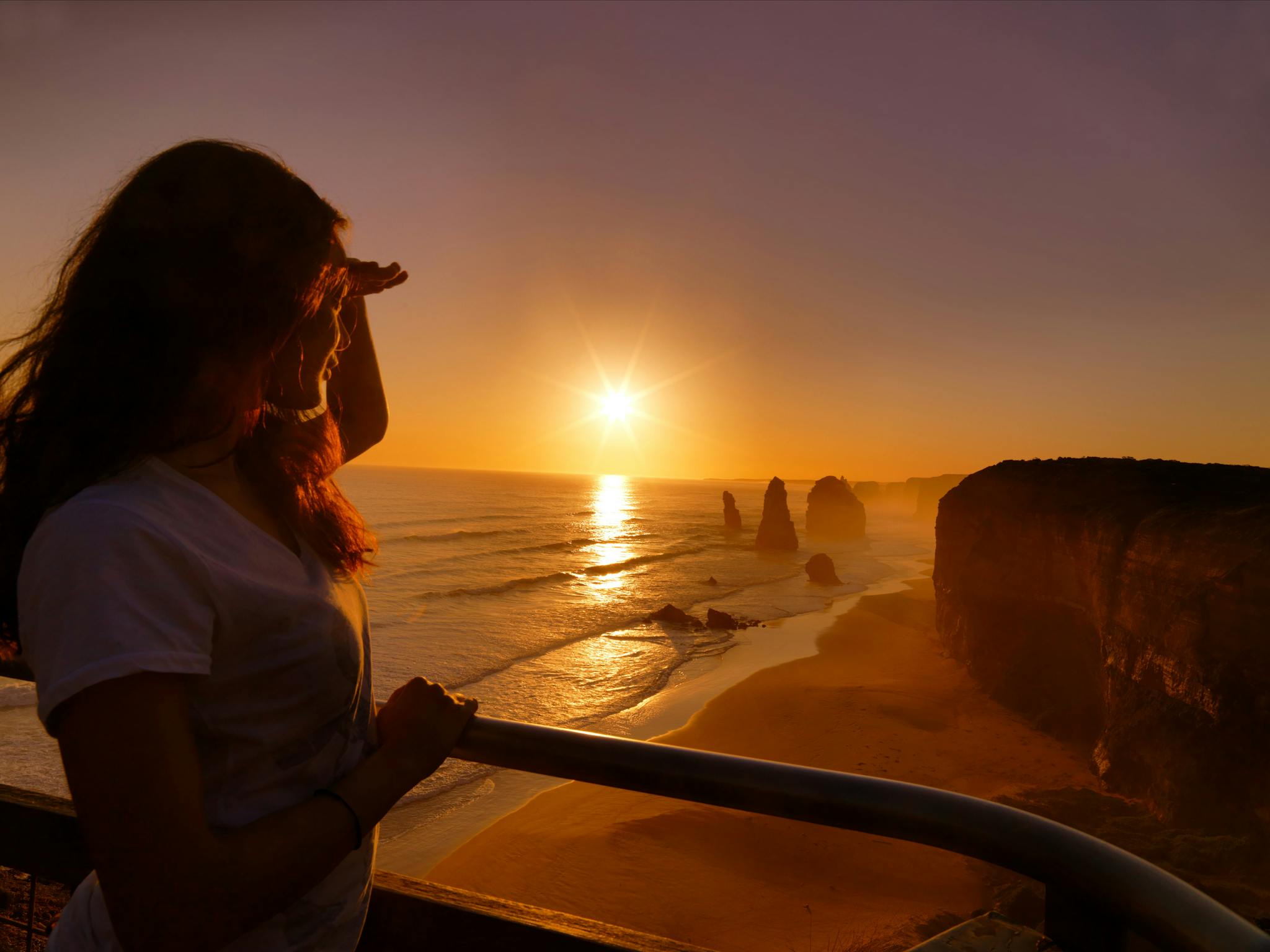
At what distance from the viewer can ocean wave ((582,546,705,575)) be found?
4088 centimetres

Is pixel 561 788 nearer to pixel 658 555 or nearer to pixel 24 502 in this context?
pixel 24 502

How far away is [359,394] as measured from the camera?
1683mm

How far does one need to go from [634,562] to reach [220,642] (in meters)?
46.0

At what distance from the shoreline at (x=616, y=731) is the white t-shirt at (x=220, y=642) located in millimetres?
1853

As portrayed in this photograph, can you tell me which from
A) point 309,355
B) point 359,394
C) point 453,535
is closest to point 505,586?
point 453,535

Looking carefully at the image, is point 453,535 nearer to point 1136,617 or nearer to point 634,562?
point 634,562

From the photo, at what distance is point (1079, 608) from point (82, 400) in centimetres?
1837

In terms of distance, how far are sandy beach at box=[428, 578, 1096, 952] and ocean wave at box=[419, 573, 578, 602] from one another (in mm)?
16054

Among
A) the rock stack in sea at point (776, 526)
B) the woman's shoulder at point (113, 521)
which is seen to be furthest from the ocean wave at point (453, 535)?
the woman's shoulder at point (113, 521)

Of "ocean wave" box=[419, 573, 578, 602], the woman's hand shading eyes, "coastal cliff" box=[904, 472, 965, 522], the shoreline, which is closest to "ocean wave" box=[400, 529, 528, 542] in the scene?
"ocean wave" box=[419, 573, 578, 602]

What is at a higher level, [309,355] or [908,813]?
[309,355]

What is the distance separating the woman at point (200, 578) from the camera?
2.34ft

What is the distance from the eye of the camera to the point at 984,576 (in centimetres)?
1912

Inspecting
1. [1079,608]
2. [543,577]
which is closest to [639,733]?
[1079,608]
